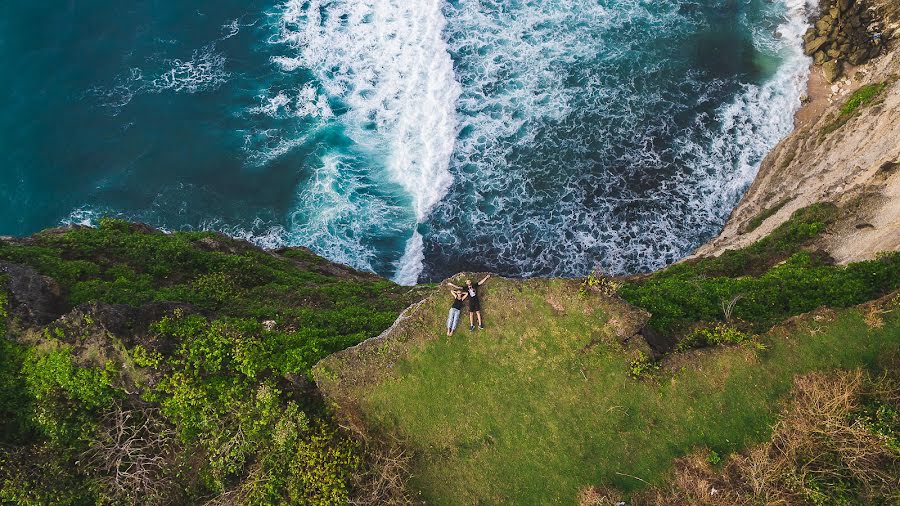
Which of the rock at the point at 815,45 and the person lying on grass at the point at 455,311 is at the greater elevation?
the rock at the point at 815,45

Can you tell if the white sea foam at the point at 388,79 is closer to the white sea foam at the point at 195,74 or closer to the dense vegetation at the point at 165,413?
the white sea foam at the point at 195,74

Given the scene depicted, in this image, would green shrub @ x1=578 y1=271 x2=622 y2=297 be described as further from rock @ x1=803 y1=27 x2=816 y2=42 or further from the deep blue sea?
rock @ x1=803 y1=27 x2=816 y2=42

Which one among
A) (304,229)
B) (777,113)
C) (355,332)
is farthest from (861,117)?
(304,229)

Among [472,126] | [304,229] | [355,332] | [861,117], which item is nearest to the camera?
[355,332]

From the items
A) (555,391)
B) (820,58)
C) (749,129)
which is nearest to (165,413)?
(555,391)

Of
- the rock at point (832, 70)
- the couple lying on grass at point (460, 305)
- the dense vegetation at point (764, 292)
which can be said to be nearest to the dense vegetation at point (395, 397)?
the dense vegetation at point (764, 292)

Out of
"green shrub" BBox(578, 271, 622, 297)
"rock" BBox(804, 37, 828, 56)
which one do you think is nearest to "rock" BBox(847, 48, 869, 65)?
"rock" BBox(804, 37, 828, 56)

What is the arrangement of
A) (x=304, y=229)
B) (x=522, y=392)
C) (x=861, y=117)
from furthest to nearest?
(x=304, y=229) → (x=861, y=117) → (x=522, y=392)

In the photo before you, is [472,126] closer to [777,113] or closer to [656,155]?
[656,155]
